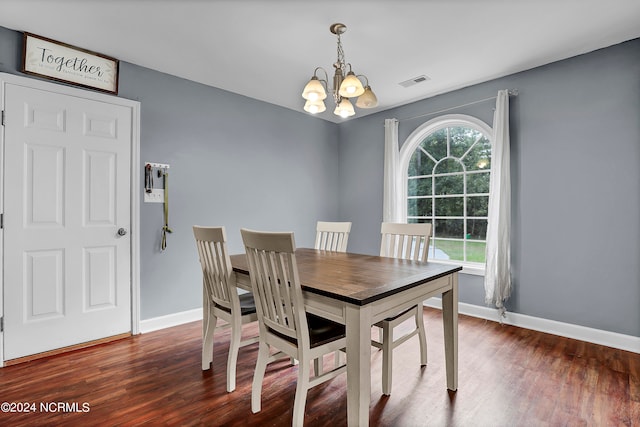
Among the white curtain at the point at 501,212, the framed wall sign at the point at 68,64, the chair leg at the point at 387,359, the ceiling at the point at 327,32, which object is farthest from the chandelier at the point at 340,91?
the framed wall sign at the point at 68,64

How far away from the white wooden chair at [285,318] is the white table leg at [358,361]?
0.22m

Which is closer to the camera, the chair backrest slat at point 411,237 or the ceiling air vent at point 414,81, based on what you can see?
the chair backrest slat at point 411,237

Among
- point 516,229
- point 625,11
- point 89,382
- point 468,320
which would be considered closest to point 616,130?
point 625,11

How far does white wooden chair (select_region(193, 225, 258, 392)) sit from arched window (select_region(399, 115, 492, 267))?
258 centimetres

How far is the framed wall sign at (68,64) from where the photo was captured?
7.99 feet

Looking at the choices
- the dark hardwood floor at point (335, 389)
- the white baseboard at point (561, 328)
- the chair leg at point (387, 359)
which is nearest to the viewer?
the dark hardwood floor at point (335, 389)

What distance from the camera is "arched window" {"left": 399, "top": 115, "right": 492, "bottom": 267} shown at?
11.4 ft

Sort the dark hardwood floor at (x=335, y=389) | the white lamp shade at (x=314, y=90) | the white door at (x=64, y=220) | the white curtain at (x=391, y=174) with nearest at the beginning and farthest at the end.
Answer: the dark hardwood floor at (x=335, y=389)
the white lamp shade at (x=314, y=90)
the white door at (x=64, y=220)
the white curtain at (x=391, y=174)

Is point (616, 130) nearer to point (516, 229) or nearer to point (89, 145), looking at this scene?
point (516, 229)

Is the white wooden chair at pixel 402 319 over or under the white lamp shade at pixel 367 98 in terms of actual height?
under

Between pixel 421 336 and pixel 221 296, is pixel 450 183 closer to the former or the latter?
pixel 421 336

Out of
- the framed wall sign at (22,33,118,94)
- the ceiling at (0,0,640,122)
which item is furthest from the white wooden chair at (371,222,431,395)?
the framed wall sign at (22,33,118,94)

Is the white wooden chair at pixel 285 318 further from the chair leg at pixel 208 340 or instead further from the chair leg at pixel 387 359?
the chair leg at pixel 208 340

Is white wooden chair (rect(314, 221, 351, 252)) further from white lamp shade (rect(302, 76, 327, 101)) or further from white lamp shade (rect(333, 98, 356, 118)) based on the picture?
white lamp shade (rect(302, 76, 327, 101))
